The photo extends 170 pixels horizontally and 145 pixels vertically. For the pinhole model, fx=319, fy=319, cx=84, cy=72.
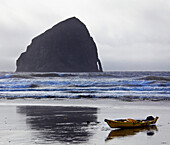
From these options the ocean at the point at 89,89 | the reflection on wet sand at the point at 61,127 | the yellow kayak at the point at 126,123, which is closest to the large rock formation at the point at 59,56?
the ocean at the point at 89,89

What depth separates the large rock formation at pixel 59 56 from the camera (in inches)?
7170

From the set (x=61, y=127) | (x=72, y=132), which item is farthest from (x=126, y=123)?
(x=61, y=127)

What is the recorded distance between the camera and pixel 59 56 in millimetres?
188375

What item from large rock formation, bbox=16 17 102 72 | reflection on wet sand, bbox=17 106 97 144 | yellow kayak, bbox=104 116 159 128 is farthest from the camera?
large rock formation, bbox=16 17 102 72

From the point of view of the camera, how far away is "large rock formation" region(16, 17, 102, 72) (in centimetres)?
18212

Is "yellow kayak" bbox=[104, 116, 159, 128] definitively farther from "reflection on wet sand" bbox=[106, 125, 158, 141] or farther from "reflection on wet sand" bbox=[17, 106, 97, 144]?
"reflection on wet sand" bbox=[17, 106, 97, 144]

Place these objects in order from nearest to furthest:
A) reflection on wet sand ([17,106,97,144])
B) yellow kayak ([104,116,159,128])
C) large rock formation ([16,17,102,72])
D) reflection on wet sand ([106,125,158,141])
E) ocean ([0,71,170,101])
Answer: reflection on wet sand ([17,106,97,144]) → reflection on wet sand ([106,125,158,141]) → yellow kayak ([104,116,159,128]) → ocean ([0,71,170,101]) → large rock formation ([16,17,102,72])

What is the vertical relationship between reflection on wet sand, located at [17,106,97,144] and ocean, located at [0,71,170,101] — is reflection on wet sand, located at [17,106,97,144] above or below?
below

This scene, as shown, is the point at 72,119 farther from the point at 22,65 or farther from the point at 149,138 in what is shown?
the point at 22,65

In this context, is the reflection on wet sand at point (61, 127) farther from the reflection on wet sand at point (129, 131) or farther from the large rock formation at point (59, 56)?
the large rock formation at point (59, 56)

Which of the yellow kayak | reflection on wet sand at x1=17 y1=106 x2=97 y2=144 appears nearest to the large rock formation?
reflection on wet sand at x1=17 y1=106 x2=97 y2=144

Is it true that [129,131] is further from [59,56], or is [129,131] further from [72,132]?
[59,56]

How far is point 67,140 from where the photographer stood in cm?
1144

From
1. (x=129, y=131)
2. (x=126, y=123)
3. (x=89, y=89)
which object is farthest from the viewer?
(x=89, y=89)
